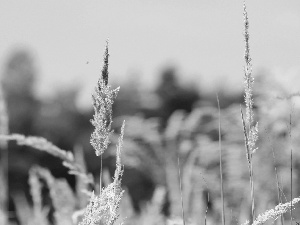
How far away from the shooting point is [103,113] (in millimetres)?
1714

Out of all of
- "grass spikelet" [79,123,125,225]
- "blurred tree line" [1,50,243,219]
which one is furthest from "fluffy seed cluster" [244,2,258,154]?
"blurred tree line" [1,50,243,219]

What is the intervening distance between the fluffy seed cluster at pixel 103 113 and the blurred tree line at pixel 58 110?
3985 centimetres

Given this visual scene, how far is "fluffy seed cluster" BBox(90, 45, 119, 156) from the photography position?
171 centimetres

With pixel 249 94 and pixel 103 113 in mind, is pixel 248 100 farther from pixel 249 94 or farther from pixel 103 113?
pixel 103 113

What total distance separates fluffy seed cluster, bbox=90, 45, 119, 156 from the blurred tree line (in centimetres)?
3985

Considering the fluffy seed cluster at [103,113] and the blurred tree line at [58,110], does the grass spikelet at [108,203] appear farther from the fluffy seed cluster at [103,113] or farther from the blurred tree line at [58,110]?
the blurred tree line at [58,110]

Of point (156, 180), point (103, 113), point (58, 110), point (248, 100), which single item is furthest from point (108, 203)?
point (58, 110)

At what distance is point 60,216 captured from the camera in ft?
12.6

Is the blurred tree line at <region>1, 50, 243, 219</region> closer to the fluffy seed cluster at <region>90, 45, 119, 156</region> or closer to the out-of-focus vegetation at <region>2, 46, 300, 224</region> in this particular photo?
the out-of-focus vegetation at <region>2, 46, 300, 224</region>

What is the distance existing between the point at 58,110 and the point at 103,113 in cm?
5307

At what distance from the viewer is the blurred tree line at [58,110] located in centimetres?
4466

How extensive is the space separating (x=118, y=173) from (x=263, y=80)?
5606 mm

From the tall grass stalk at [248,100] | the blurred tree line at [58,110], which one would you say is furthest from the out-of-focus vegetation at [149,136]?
the tall grass stalk at [248,100]

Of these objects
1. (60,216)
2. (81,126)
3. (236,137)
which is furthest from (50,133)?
(60,216)
